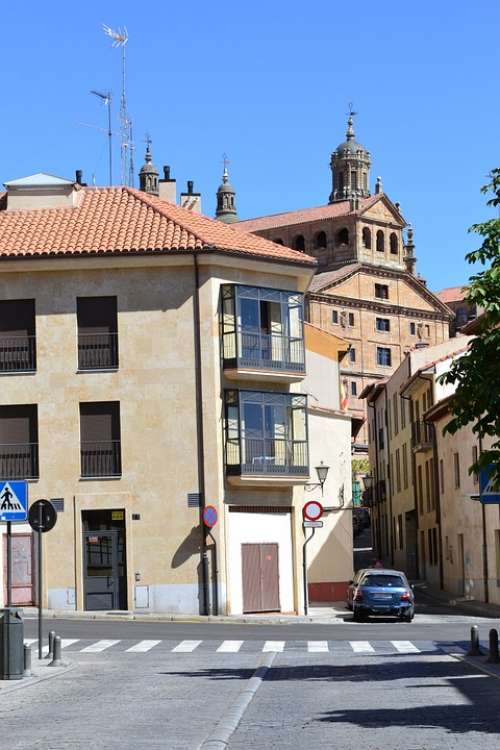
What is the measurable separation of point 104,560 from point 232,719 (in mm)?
27702

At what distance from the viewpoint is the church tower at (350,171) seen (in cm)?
16975

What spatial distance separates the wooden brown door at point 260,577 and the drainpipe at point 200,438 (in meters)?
1.46

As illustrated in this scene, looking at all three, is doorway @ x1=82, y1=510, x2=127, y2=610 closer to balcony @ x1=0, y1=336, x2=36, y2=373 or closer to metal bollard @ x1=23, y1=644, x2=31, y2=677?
balcony @ x1=0, y1=336, x2=36, y2=373

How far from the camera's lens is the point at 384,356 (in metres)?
135

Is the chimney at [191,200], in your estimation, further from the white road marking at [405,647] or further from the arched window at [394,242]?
the arched window at [394,242]

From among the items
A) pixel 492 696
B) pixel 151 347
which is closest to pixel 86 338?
pixel 151 347

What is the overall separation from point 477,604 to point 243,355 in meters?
11.9

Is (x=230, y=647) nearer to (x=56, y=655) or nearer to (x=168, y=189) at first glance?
(x=56, y=655)

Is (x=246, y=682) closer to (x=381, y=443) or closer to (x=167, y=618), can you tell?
(x=167, y=618)

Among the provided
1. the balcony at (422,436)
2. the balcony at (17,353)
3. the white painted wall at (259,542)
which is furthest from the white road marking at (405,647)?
the balcony at (422,436)

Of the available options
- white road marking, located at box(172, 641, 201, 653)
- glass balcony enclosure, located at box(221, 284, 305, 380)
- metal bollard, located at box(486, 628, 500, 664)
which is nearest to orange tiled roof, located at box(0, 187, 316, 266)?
glass balcony enclosure, located at box(221, 284, 305, 380)

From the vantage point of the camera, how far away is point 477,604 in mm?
47594

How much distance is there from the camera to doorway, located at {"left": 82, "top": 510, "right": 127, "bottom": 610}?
41.4 metres

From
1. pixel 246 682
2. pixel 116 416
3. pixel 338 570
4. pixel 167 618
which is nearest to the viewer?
pixel 246 682
